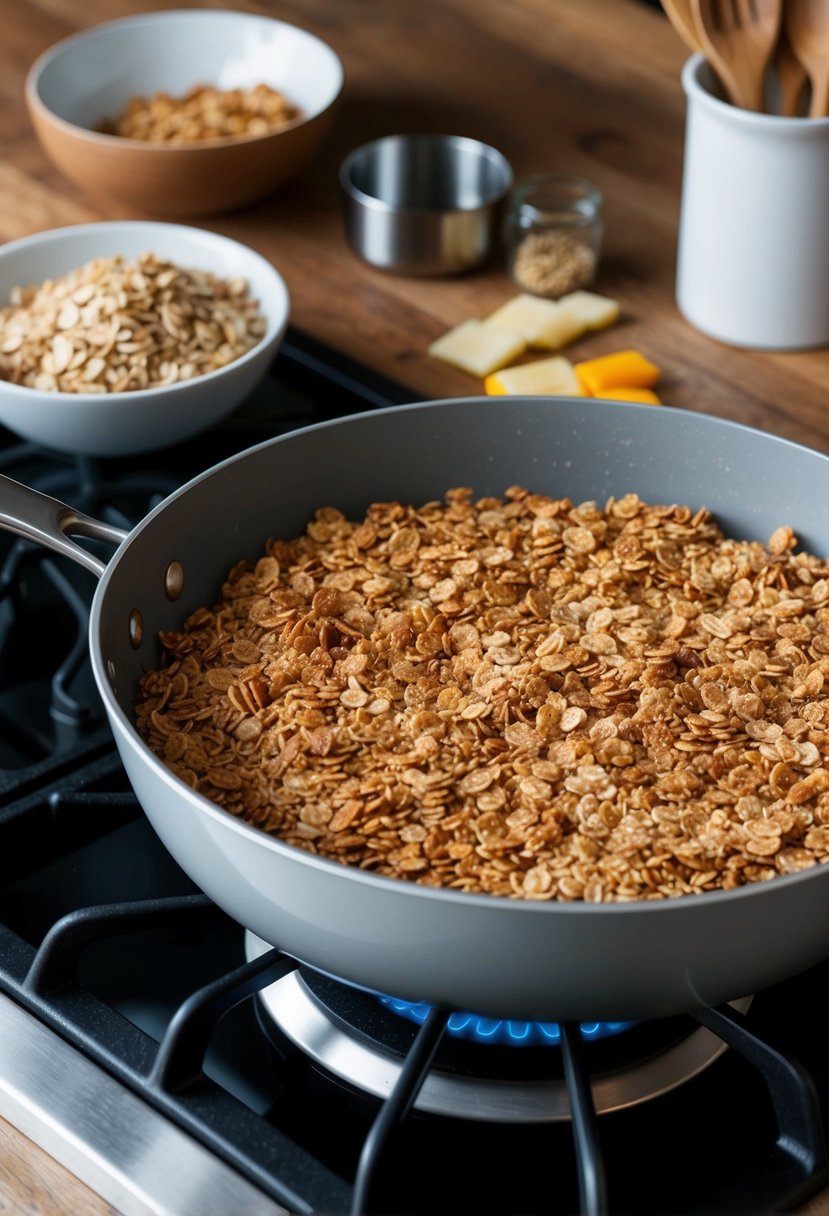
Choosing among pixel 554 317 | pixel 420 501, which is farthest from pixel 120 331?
pixel 554 317

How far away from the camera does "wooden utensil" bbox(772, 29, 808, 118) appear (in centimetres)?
124

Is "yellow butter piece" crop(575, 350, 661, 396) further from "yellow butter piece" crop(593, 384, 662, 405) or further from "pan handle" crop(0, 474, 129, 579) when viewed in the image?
"pan handle" crop(0, 474, 129, 579)

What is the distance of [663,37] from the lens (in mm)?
1818

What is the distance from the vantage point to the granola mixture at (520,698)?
0.78 metres

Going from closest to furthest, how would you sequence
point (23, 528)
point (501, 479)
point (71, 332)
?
point (23, 528) < point (501, 479) < point (71, 332)

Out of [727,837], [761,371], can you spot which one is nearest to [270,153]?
[761,371]

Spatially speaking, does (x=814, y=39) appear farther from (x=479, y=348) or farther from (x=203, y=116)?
(x=203, y=116)

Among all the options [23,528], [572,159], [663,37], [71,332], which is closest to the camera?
[23,528]

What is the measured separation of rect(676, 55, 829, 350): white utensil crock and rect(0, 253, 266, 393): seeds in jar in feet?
1.33

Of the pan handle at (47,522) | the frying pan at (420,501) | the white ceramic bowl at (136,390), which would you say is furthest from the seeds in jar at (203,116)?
the pan handle at (47,522)

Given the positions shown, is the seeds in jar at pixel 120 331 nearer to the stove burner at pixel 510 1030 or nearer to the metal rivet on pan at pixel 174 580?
the metal rivet on pan at pixel 174 580

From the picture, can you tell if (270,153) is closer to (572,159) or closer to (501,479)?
(572,159)

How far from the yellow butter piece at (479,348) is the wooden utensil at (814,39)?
0.32m

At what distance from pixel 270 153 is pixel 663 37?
632 mm
